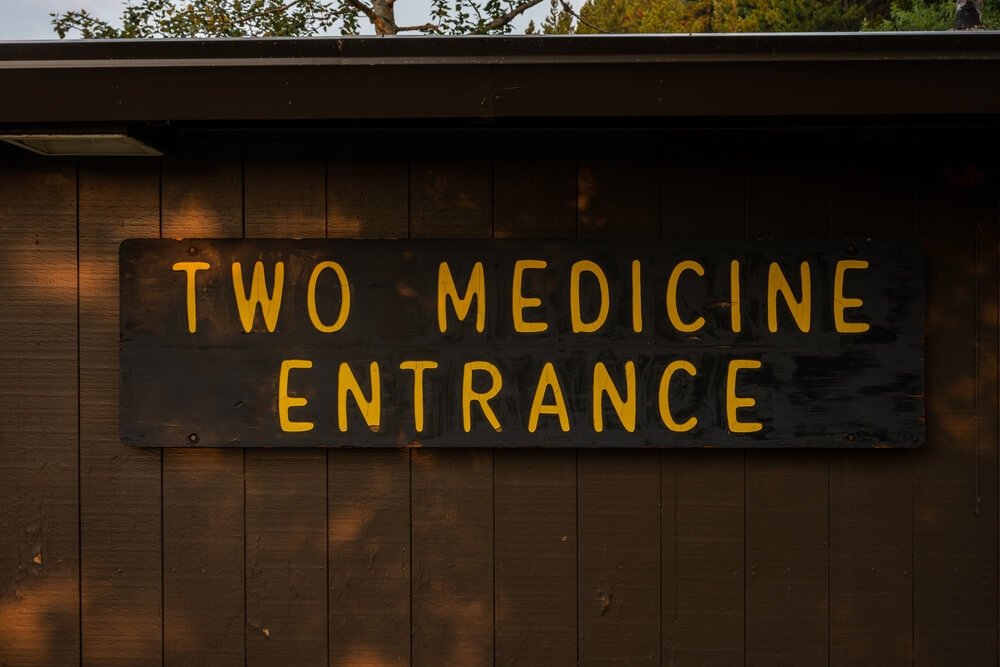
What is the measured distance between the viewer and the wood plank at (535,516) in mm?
2545

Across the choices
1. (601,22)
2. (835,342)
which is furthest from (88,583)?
(601,22)

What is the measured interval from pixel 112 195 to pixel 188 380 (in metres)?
0.67

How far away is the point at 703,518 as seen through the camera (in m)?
2.54

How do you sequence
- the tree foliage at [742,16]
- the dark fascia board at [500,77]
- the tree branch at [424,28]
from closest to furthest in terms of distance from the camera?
1. the dark fascia board at [500,77]
2. the tree branch at [424,28]
3. the tree foliage at [742,16]

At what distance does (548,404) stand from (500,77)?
1019 millimetres

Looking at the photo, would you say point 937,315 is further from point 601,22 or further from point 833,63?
point 601,22

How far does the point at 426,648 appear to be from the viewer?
256cm

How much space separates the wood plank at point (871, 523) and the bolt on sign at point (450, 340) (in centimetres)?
22

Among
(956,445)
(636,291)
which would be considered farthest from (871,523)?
(636,291)

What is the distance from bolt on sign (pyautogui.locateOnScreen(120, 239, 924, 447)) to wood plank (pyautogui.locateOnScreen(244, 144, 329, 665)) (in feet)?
0.39

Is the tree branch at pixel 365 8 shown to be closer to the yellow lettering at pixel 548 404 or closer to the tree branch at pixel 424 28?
the tree branch at pixel 424 28

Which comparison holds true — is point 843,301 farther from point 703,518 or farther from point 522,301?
point 522,301

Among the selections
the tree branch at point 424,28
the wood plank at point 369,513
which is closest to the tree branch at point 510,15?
the tree branch at point 424,28

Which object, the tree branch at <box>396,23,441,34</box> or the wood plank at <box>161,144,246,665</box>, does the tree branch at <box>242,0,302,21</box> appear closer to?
the tree branch at <box>396,23,441,34</box>
